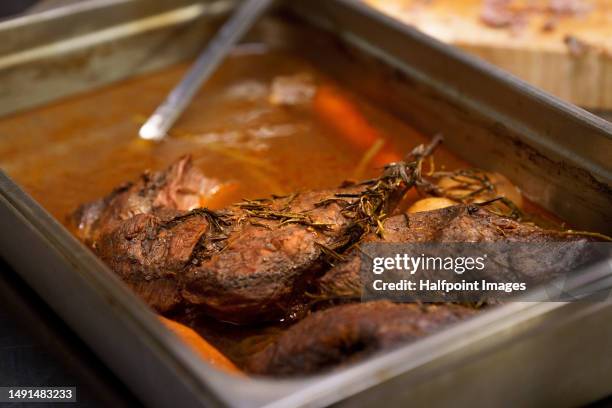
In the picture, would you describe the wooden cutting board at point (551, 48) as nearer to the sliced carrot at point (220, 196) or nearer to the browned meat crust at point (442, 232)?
the sliced carrot at point (220, 196)

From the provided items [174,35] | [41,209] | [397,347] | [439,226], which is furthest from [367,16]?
[397,347]

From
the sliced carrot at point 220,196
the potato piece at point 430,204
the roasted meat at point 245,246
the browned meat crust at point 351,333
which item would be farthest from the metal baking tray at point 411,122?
the sliced carrot at point 220,196

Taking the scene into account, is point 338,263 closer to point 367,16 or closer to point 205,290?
point 205,290

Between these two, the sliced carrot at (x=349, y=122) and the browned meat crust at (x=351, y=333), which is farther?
the sliced carrot at (x=349, y=122)

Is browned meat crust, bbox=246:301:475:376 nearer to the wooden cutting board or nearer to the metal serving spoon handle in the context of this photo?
the metal serving spoon handle

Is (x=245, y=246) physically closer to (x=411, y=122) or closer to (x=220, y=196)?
(x=220, y=196)

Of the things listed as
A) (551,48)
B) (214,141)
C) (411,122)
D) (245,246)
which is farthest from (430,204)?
(551,48)

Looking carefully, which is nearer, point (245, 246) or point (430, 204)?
point (245, 246)
